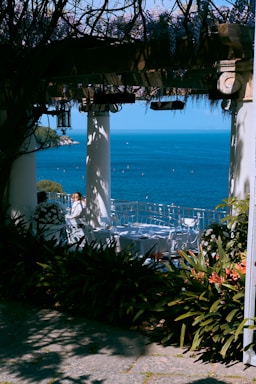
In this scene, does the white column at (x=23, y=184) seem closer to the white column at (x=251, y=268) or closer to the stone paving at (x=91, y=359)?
the stone paving at (x=91, y=359)

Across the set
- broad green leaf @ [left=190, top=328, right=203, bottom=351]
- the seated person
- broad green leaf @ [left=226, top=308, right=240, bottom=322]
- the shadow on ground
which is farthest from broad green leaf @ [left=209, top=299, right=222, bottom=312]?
the seated person

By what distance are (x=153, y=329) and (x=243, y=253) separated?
39.9 inches

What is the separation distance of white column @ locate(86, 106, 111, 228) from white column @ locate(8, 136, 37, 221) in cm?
245

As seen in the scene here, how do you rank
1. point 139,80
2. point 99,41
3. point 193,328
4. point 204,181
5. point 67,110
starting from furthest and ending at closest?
point 204,181, point 67,110, point 139,80, point 99,41, point 193,328

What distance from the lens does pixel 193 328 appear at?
505cm

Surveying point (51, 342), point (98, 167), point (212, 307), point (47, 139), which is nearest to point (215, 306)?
point (212, 307)

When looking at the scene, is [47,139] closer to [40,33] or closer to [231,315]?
[40,33]

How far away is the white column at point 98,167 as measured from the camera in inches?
430

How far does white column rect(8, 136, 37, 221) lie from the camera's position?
848 cm

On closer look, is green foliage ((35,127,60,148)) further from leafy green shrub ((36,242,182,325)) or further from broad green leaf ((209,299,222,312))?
broad green leaf ((209,299,222,312))

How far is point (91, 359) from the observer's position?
478cm

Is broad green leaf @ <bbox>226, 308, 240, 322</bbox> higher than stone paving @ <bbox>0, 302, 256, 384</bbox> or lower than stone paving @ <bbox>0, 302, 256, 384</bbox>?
higher

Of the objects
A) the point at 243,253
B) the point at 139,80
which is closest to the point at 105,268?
the point at 243,253

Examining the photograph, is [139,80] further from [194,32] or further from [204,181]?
[204,181]
